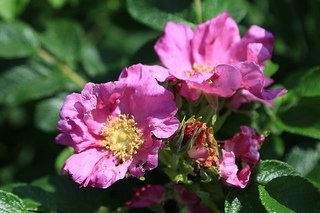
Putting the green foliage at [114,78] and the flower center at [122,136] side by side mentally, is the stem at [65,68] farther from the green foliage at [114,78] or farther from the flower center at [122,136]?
the flower center at [122,136]

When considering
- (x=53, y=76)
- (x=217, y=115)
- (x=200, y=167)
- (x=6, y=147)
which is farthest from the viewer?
(x=6, y=147)

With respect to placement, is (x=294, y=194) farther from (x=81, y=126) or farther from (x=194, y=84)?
(x=81, y=126)

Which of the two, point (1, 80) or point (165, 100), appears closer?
point (165, 100)

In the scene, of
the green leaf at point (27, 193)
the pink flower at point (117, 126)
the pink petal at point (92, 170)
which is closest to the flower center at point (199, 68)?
the pink flower at point (117, 126)

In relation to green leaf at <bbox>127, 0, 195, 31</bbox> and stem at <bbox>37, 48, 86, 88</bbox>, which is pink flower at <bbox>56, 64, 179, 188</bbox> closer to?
green leaf at <bbox>127, 0, 195, 31</bbox>

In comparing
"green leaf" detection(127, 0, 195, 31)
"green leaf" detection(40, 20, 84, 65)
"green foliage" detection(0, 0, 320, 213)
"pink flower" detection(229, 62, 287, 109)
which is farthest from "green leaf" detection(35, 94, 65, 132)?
"pink flower" detection(229, 62, 287, 109)

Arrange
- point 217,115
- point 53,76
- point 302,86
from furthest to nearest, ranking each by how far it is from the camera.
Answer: point 53,76, point 302,86, point 217,115

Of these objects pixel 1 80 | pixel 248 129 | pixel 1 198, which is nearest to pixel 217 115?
pixel 248 129

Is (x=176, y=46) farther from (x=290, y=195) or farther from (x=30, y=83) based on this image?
(x=30, y=83)

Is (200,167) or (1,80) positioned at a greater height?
(200,167)
